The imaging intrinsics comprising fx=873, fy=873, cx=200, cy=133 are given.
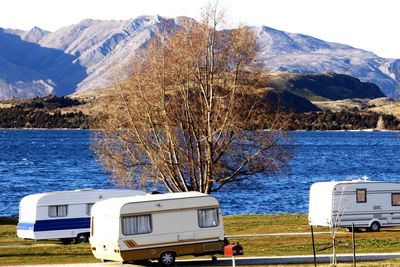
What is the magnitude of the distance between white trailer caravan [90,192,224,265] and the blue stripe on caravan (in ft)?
37.5

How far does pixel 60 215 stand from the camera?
148 feet

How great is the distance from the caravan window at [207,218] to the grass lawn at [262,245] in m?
3.11

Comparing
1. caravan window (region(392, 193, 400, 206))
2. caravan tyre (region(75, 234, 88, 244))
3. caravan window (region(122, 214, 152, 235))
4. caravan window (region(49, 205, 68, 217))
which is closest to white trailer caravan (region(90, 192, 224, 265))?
caravan window (region(122, 214, 152, 235))

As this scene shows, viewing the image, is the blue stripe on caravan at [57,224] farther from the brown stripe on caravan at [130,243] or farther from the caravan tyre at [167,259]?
the brown stripe on caravan at [130,243]

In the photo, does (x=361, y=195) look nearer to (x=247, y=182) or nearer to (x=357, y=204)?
(x=357, y=204)

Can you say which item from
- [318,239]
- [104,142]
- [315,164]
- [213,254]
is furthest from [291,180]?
[213,254]

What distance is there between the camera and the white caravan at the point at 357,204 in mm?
44750

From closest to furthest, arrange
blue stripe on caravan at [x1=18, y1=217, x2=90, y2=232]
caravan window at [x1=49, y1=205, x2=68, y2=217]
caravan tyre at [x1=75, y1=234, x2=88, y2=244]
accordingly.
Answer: blue stripe on caravan at [x1=18, y1=217, x2=90, y2=232], caravan tyre at [x1=75, y1=234, x2=88, y2=244], caravan window at [x1=49, y1=205, x2=68, y2=217]

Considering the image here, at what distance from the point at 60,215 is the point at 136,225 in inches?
541

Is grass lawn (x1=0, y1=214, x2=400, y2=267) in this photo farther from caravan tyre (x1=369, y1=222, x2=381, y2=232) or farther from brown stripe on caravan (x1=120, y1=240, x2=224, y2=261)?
brown stripe on caravan (x1=120, y1=240, x2=224, y2=261)

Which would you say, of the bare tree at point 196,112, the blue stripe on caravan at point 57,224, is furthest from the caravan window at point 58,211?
the bare tree at point 196,112

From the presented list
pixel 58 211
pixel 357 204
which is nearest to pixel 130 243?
pixel 58 211

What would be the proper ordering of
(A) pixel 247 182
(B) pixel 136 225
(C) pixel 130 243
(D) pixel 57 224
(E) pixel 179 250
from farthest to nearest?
1. (A) pixel 247 182
2. (D) pixel 57 224
3. (E) pixel 179 250
4. (B) pixel 136 225
5. (C) pixel 130 243

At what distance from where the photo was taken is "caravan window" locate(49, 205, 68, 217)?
45219 mm
